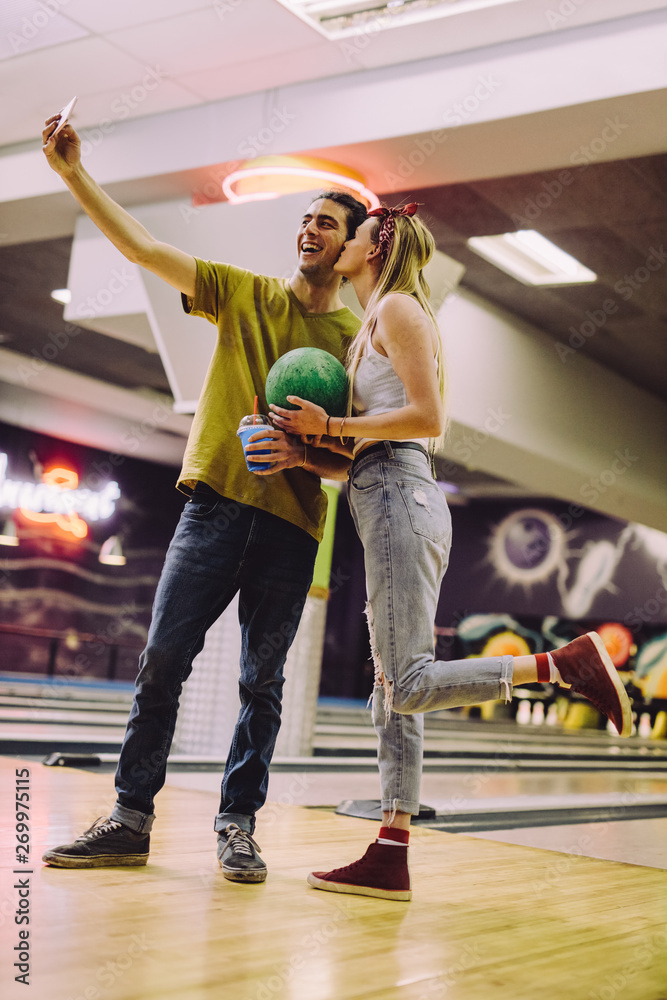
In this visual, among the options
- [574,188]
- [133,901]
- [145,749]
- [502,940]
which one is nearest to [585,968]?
[502,940]

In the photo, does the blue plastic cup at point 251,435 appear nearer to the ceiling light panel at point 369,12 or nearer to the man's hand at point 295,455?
the man's hand at point 295,455

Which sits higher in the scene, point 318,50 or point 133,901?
point 318,50

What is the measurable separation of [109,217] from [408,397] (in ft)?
2.22

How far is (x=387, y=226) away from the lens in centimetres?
197

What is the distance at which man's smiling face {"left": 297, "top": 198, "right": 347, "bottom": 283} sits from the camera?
6.71 feet

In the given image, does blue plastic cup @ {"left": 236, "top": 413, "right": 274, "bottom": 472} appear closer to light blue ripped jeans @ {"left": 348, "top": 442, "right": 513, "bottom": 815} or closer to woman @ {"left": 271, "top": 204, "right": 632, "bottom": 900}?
woman @ {"left": 271, "top": 204, "right": 632, "bottom": 900}

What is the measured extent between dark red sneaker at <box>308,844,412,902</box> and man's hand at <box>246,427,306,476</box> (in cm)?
76

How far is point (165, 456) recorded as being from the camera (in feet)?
41.5

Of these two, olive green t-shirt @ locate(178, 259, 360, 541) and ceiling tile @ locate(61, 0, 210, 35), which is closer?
olive green t-shirt @ locate(178, 259, 360, 541)

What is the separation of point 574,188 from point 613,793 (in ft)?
10.6

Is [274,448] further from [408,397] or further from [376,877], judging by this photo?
[376,877]

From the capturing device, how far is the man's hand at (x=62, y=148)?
71.7 inches

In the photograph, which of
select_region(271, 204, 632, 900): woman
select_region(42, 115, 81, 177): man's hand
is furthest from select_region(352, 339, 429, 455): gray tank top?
select_region(42, 115, 81, 177): man's hand

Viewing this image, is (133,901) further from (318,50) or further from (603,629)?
(603,629)
